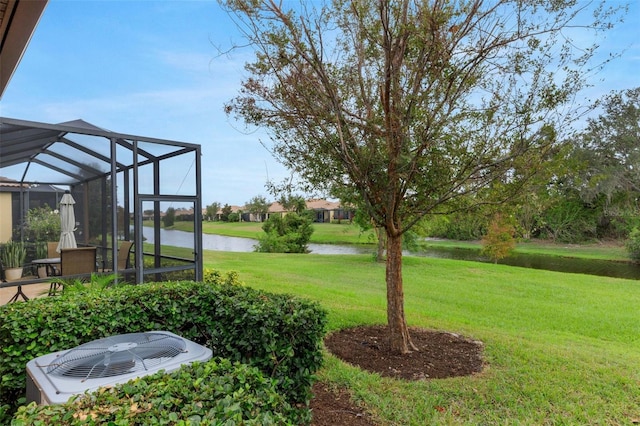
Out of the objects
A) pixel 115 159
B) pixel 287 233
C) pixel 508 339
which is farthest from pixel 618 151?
pixel 115 159

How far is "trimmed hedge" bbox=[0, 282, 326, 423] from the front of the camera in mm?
2564

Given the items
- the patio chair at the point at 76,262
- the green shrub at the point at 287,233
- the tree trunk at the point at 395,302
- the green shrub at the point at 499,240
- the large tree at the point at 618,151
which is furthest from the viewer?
the green shrub at the point at 287,233

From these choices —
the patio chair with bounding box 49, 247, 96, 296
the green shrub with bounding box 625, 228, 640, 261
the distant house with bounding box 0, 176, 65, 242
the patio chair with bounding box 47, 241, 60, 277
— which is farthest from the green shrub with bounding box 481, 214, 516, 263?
the distant house with bounding box 0, 176, 65, 242

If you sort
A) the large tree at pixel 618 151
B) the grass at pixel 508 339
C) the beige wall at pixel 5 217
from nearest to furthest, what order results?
1. the grass at pixel 508 339
2. the beige wall at pixel 5 217
3. the large tree at pixel 618 151

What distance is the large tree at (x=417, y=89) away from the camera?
11.9ft

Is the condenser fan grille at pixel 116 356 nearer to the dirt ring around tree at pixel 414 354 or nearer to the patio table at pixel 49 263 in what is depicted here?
the dirt ring around tree at pixel 414 354

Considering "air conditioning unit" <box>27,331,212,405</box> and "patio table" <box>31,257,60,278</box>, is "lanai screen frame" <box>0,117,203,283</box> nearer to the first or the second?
"patio table" <box>31,257,60,278</box>

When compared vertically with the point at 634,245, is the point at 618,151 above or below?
above

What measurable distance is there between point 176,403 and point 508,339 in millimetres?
A: 4849

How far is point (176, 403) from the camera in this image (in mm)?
1407

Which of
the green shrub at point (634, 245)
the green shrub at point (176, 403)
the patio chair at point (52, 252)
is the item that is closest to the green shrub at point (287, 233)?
the patio chair at point (52, 252)

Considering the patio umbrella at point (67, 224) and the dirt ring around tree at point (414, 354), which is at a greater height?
the patio umbrella at point (67, 224)

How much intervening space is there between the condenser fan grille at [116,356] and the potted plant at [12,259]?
5.06m

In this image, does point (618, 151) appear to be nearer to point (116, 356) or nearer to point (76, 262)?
point (76, 262)
